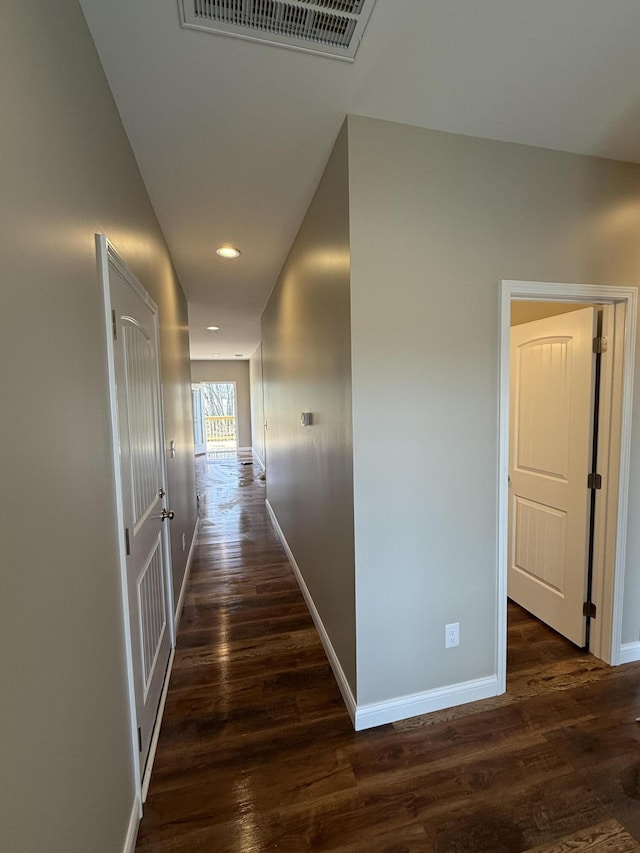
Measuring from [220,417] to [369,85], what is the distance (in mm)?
10095

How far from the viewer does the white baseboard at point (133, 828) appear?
1208 millimetres

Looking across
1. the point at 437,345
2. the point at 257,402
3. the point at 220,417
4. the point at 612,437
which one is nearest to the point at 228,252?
the point at 437,345

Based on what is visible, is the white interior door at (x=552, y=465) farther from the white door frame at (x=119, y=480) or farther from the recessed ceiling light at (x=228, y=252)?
the white door frame at (x=119, y=480)

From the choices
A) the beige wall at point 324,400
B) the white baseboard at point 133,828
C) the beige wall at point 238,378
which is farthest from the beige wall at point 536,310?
the beige wall at point 238,378

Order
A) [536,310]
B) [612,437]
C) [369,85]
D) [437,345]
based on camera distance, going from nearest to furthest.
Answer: [369,85] → [437,345] → [612,437] → [536,310]

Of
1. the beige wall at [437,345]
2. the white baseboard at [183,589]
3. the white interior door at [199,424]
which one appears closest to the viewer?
the beige wall at [437,345]

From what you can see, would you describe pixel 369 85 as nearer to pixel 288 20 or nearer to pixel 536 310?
pixel 288 20

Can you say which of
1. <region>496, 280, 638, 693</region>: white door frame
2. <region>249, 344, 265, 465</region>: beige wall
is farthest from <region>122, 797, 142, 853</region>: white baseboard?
<region>249, 344, 265, 465</region>: beige wall

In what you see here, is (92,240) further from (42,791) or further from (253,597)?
(253,597)

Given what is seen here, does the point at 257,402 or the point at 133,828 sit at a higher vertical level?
the point at 257,402

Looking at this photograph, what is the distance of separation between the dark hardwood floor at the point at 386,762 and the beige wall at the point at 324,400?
0.34 meters

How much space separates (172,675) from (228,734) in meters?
0.57

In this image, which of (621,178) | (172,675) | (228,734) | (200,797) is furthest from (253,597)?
(621,178)

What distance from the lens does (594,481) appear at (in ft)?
6.92
